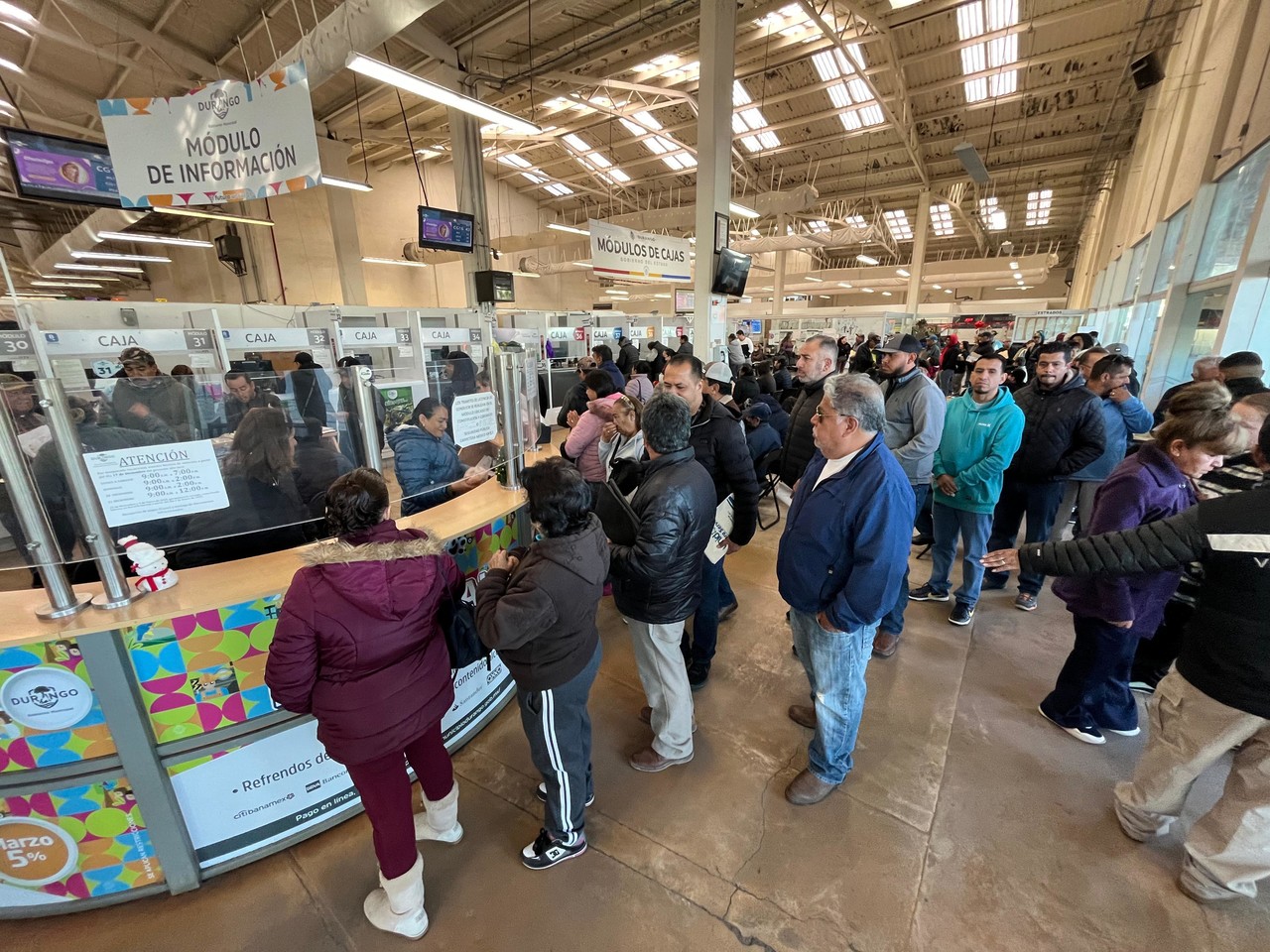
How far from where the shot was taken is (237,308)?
704 centimetres

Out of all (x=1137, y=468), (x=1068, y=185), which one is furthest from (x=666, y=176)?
(x=1137, y=468)

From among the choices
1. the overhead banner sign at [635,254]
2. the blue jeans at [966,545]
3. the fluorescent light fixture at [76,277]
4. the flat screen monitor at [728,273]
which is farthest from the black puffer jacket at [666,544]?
the fluorescent light fixture at [76,277]

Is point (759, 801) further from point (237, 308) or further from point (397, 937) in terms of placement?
point (237, 308)

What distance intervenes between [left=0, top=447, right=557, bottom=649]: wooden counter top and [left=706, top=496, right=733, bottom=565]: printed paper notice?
104cm

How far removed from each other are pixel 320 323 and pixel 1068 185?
64.0 ft

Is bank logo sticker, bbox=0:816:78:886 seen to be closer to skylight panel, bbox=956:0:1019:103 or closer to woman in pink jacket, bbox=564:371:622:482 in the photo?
woman in pink jacket, bbox=564:371:622:482

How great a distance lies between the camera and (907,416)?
2.93 metres

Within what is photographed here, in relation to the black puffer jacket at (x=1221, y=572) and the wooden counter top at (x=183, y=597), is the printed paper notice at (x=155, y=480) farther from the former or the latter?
the black puffer jacket at (x=1221, y=572)

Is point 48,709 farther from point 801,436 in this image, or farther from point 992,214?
point 992,214

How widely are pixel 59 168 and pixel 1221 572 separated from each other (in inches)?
328

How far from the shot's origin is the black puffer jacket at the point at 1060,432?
2.92 metres

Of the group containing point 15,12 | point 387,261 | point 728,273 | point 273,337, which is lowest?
point 273,337

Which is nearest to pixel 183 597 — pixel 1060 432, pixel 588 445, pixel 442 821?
pixel 442 821

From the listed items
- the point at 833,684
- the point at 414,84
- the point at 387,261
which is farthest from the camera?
the point at 387,261
